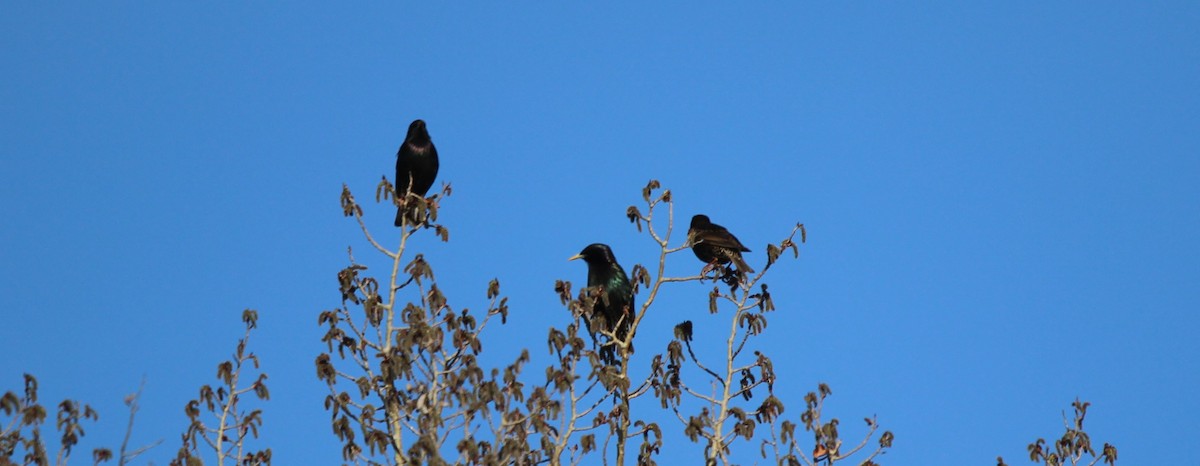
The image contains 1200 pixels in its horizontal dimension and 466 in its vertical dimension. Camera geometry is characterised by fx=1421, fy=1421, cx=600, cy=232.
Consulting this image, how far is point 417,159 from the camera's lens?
582 inches

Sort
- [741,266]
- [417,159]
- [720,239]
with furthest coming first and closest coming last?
1. [417,159]
2. [720,239]
3. [741,266]

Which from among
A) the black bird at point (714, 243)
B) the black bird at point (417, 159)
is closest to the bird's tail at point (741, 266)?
the black bird at point (714, 243)

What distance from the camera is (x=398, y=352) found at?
859 cm

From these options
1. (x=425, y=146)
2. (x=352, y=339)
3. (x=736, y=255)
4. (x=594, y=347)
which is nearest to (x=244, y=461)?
(x=352, y=339)

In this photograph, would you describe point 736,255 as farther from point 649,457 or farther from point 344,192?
point 344,192

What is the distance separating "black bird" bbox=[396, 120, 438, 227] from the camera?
48.5 feet

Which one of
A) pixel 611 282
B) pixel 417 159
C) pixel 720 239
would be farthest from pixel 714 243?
pixel 417 159

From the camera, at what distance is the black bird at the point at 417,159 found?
48.5ft

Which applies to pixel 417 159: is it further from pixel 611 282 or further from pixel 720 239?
pixel 720 239

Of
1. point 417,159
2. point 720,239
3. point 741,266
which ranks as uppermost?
point 417,159

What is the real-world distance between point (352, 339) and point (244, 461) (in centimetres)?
103

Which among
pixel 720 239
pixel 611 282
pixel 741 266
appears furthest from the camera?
pixel 720 239

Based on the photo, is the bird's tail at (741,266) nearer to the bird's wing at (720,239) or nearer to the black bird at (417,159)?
the bird's wing at (720,239)

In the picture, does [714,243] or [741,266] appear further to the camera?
[714,243]
